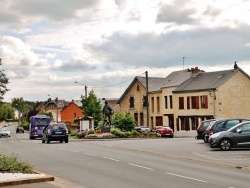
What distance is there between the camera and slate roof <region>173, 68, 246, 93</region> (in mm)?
65594

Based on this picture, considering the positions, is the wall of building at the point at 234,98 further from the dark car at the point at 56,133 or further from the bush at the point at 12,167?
the bush at the point at 12,167

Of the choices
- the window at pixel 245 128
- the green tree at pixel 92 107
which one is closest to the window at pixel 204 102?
the green tree at pixel 92 107

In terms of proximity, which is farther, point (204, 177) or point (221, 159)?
point (221, 159)

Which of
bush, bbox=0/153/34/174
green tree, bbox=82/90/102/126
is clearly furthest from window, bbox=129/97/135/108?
bush, bbox=0/153/34/174

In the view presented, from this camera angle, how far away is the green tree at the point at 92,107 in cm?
8112

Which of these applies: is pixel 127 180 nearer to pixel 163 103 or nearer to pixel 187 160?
pixel 187 160

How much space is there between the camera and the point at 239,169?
18688 mm

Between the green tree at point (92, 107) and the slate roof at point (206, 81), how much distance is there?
589 inches

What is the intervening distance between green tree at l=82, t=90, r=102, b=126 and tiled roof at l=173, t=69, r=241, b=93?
1496 cm

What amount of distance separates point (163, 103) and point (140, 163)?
55757mm

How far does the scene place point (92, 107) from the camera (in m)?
81.3

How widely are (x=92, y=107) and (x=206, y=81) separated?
2089cm

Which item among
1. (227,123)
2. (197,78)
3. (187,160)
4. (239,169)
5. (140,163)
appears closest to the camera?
(239,169)

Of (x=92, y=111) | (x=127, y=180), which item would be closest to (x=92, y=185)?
(x=127, y=180)
